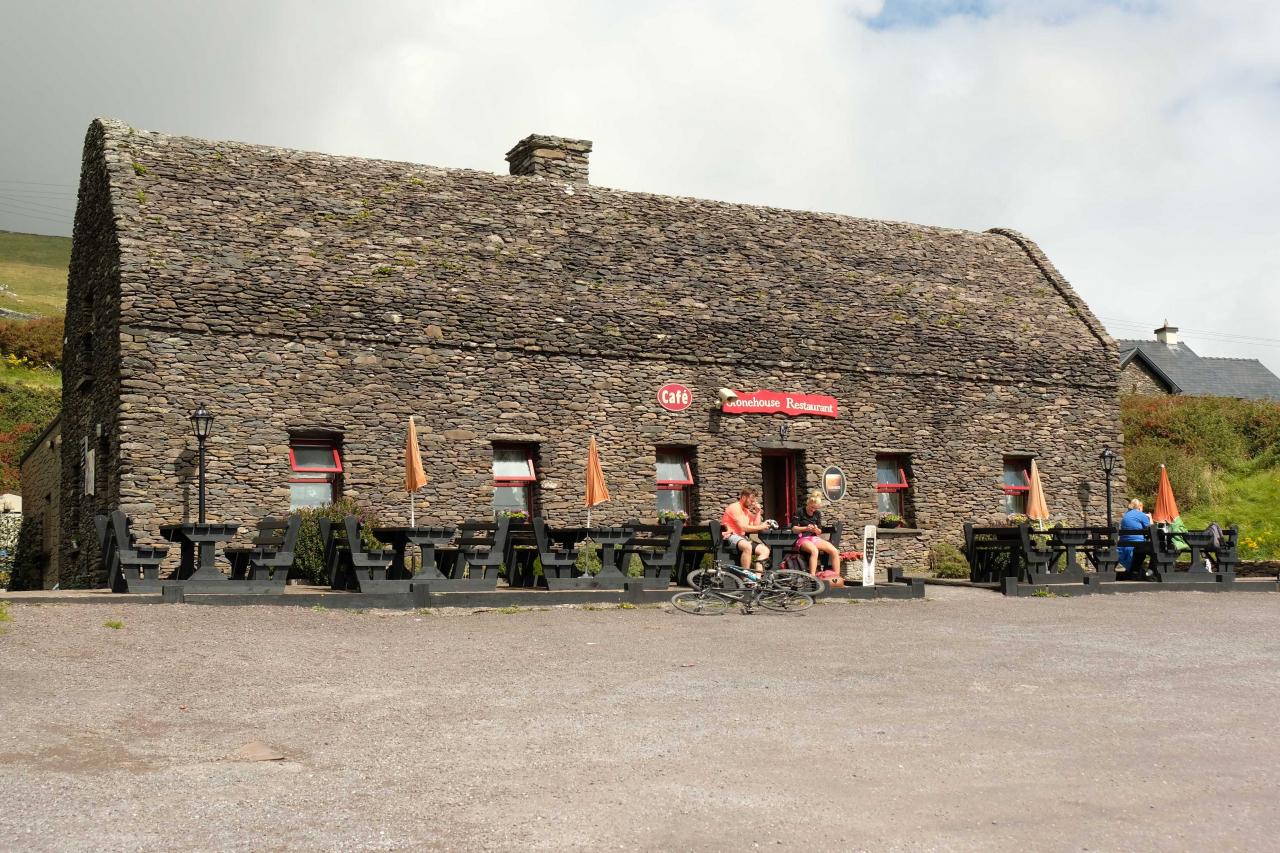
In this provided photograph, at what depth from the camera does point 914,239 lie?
Answer: 27.2 metres

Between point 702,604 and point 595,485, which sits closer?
point 702,604

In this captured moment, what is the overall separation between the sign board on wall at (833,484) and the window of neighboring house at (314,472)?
8481 mm

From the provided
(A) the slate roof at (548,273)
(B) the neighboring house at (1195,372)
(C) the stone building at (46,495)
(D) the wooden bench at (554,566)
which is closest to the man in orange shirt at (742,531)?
(D) the wooden bench at (554,566)

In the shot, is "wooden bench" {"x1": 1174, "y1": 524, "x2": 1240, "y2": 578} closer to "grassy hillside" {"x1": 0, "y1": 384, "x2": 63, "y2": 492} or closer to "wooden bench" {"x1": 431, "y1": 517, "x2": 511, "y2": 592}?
"wooden bench" {"x1": 431, "y1": 517, "x2": 511, "y2": 592}

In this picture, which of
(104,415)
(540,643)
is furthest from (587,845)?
(104,415)

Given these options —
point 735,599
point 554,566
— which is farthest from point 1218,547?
point 554,566

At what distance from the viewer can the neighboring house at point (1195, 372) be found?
5375cm


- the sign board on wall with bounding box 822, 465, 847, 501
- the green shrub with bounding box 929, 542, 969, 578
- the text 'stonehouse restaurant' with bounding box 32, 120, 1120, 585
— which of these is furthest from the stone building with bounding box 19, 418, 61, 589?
the green shrub with bounding box 929, 542, 969, 578

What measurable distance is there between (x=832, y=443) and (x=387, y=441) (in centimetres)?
832

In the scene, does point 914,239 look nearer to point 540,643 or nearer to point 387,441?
point 387,441

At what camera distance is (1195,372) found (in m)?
57.6

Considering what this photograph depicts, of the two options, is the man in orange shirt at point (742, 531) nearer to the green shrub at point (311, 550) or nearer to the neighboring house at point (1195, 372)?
the green shrub at point (311, 550)

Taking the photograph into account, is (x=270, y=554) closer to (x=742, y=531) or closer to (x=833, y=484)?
(x=742, y=531)

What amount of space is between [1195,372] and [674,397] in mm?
43213
